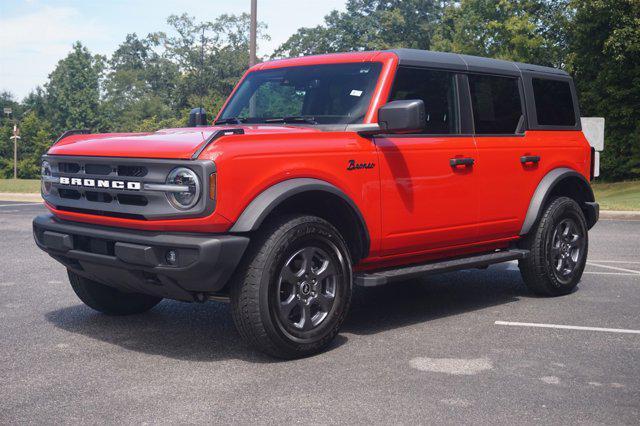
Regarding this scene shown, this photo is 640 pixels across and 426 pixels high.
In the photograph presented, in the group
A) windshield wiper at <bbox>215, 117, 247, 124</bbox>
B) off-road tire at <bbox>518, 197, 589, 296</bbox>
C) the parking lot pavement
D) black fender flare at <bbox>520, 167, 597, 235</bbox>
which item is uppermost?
windshield wiper at <bbox>215, 117, 247, 124</bbox>

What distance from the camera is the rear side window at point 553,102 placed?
7.73m

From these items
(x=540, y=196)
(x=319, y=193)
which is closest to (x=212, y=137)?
(x=319, y=193)

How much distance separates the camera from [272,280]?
17.1 ft

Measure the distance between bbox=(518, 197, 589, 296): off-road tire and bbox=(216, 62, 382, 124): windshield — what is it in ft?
7.56

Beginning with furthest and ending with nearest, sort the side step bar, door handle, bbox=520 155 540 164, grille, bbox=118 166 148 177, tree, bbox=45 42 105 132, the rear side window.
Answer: tree, bbox=45 42 105 132
the rear side window
door handle, bbox=520 155 540 164
the side step bar
grille, bbox=118 166 148 177

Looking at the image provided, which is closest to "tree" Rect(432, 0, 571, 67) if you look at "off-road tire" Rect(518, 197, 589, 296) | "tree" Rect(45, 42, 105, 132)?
"off-road tire" Rect(518, 197, 589, 296)

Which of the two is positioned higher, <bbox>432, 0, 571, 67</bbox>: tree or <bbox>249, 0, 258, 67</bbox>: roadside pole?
<bbox>432, 0, 571, 67</bbox>: tree

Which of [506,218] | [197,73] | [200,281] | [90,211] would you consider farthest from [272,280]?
[197,73]

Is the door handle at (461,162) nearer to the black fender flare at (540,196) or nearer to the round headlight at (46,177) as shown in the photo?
the black fender flare at (540,196)

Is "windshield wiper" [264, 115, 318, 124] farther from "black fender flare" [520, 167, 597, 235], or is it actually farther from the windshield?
"black fender flare" [520, 167, 597, 235]

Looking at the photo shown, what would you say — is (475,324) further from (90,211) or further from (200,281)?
(90,211)

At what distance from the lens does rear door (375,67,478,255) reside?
19.8 feet

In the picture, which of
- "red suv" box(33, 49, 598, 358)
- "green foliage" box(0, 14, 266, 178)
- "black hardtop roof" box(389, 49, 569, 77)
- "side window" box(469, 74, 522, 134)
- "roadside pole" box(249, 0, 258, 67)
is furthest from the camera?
"green foliage" box(0, 14, 266, 178)

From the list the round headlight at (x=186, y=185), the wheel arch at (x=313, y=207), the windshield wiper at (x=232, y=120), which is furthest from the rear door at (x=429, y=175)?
the round headlight at (x=186, y=185)
